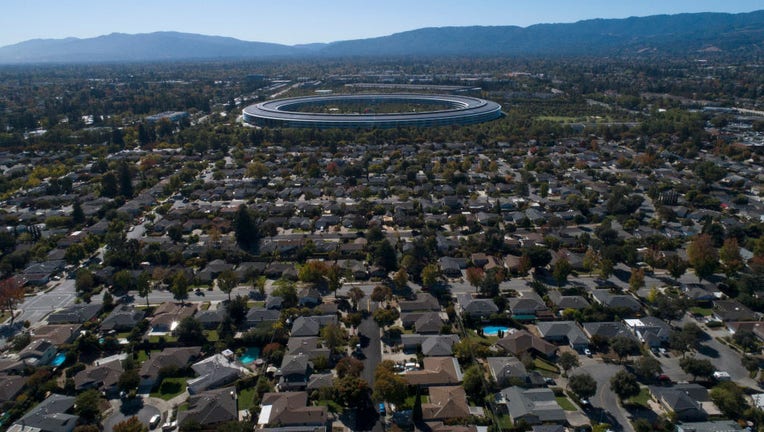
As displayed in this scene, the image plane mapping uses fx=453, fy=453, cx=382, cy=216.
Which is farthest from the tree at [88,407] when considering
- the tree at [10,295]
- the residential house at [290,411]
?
the tree at [10,295]

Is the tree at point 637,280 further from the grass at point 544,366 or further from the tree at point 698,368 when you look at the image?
the grass at point 544,366

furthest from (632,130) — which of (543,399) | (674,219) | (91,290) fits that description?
(91,290)

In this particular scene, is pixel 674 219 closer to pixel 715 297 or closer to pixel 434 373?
pixel 715 297

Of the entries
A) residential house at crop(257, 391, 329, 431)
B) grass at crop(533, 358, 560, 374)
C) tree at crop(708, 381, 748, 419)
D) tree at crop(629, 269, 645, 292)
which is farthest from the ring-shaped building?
tree at crop(708, 381, 748, 419)

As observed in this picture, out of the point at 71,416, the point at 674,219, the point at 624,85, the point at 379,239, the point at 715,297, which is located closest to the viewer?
the point at 71,416

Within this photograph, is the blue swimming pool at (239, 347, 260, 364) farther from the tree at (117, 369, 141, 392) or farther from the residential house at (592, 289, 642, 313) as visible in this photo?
the residential house at (592, 289, 642, 313)

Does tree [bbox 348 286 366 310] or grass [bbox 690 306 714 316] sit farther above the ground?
tree [bbox 348 286 366 310]

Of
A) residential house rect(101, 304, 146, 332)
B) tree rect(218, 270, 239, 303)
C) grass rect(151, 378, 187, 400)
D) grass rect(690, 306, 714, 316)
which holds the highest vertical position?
tree rect(218, 270, 239, 303)

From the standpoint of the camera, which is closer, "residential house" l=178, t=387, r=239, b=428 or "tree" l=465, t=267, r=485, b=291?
"residential house" l=178, t=387, r=239, b=428
